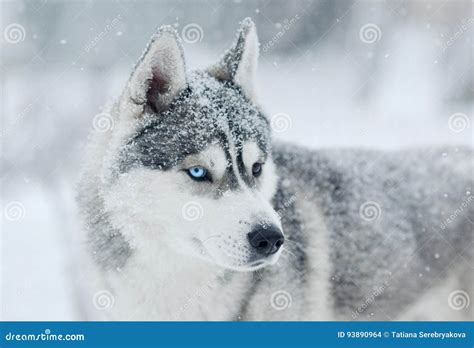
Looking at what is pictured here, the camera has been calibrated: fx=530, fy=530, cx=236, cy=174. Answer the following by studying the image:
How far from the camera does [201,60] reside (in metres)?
2.34

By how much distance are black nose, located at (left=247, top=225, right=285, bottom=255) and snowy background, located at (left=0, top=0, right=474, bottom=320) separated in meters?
0.65

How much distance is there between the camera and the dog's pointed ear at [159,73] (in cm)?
188

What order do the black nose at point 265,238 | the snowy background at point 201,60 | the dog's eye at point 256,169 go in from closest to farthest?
1. the black nose at point 265,238
2. the dog's eye at point 256,169
3. the snowy background at point 201,60

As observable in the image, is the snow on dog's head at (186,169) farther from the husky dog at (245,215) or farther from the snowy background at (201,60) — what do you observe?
the snowy background at (201,60)

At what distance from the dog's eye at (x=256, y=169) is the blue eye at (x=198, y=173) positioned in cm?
21

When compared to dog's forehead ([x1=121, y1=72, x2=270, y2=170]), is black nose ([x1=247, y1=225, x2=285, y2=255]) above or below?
below

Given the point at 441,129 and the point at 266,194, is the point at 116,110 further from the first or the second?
the point at 441,129

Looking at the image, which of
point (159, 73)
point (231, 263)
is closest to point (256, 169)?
point (231, 263)

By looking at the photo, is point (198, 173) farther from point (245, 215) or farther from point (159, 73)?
point (159, 73)

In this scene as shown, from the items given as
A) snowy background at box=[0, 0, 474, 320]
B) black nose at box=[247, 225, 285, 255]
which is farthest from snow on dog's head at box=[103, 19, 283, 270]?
snowy background at box=[0, 0, 474, 320]

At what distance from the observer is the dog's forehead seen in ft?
6.21

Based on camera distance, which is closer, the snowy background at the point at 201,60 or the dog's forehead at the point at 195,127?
the dog's forehead at the point at 195,127

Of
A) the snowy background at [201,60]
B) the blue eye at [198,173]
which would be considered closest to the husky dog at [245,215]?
the blue eye at [198,173]

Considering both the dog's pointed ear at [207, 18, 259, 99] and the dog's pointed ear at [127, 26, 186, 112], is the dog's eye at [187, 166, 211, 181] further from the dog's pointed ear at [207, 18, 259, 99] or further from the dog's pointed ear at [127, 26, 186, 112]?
the dog's pointed ear at [207, 18, 259, 99]
